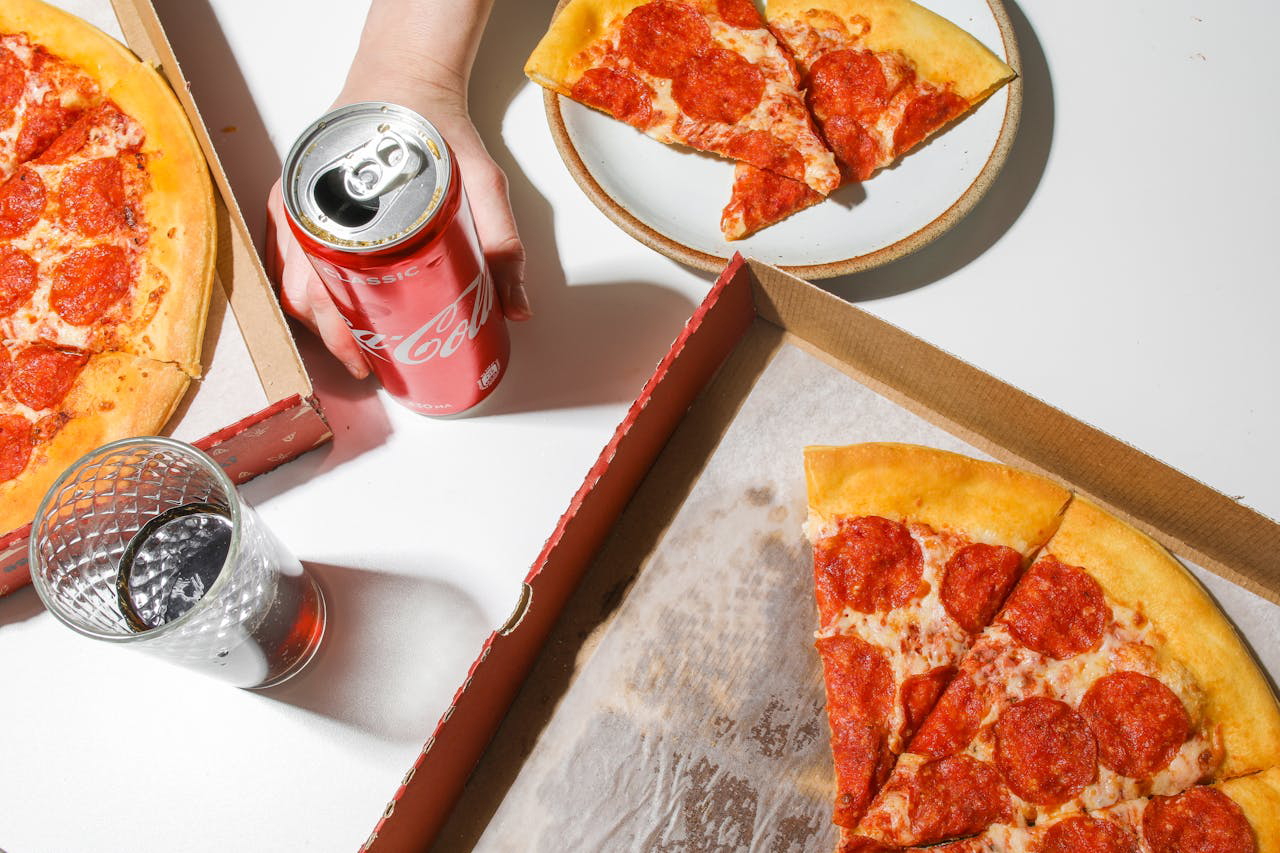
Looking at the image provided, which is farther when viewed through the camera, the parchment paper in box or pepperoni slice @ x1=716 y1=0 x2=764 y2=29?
pepperoni slice @ x1=716 y1=0 x2=764 y2=29

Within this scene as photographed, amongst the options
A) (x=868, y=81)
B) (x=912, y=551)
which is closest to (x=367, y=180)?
(x=912, y=551)

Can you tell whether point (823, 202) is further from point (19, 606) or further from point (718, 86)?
point (19, 606)

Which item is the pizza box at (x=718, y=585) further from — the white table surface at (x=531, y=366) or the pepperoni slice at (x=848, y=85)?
the pepperoni slice at (x=848, y=85)

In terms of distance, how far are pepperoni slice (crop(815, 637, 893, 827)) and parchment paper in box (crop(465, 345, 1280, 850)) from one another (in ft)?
0.15

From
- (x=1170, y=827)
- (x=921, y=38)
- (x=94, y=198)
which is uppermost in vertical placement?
(x=921, y=38)

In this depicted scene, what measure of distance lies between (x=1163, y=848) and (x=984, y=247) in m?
0.96

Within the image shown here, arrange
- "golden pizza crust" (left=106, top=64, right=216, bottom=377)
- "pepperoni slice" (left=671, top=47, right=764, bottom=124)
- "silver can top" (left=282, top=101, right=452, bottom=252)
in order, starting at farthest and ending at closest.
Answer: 1. "pepperoni slice" (left=671, top=47, right=764, bottom=124)
2. "golden pizza crust" (left=106, top=64, right=216, bottom=377)
3. "silver can top" (left=282, top=101, right=452, bottom=252)

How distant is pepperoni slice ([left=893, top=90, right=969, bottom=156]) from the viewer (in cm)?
167

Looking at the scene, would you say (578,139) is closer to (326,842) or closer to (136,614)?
(136,614)

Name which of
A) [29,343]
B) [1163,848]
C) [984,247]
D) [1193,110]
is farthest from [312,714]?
[1193,110]

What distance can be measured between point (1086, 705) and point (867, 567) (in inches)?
14.3

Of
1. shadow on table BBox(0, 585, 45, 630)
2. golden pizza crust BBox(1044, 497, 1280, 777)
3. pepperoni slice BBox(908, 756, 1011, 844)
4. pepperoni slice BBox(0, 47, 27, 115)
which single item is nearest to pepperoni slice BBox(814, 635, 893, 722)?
pepperoni slice BBox(908, 756, 1011, 844)

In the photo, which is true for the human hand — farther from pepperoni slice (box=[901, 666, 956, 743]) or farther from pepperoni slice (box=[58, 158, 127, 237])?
pepperoni slice (box=[901, 666, 956, 743])

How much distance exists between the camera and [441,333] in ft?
4.22
